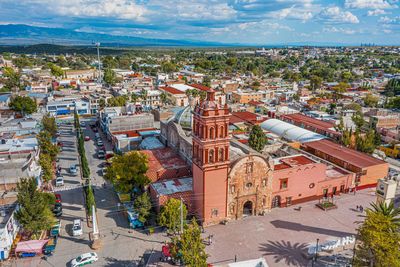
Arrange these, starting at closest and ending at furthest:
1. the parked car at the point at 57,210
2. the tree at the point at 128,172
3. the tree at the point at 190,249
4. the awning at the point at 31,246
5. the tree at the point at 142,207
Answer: the tree at the point at 190,249 → the awning at the point at 31,246 → the tree at the point at 142,207 → the parked car at the point at 57,210 → the tree at the point at 128,172

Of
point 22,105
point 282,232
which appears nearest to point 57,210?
point 282,232

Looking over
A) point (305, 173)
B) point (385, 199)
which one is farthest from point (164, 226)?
point (385, 199)

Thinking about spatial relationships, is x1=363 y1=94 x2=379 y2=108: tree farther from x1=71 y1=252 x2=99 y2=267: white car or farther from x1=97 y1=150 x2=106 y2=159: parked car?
x1=71 y1=252 x2=99 y2=267: white car

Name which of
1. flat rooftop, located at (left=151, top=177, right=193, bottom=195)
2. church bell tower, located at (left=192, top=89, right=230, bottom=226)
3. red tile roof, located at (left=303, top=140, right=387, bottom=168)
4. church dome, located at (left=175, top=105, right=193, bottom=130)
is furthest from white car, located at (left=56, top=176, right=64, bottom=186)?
red tile roof, located at (left=303, top=140, right=387, bottom=168)

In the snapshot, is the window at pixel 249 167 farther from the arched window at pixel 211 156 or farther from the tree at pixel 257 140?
the tree at pixel 257 140

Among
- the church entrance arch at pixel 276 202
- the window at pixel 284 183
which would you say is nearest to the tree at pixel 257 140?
the window at pixel 284 183

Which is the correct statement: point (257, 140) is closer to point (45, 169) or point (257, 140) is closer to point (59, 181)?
point (59, 181)
